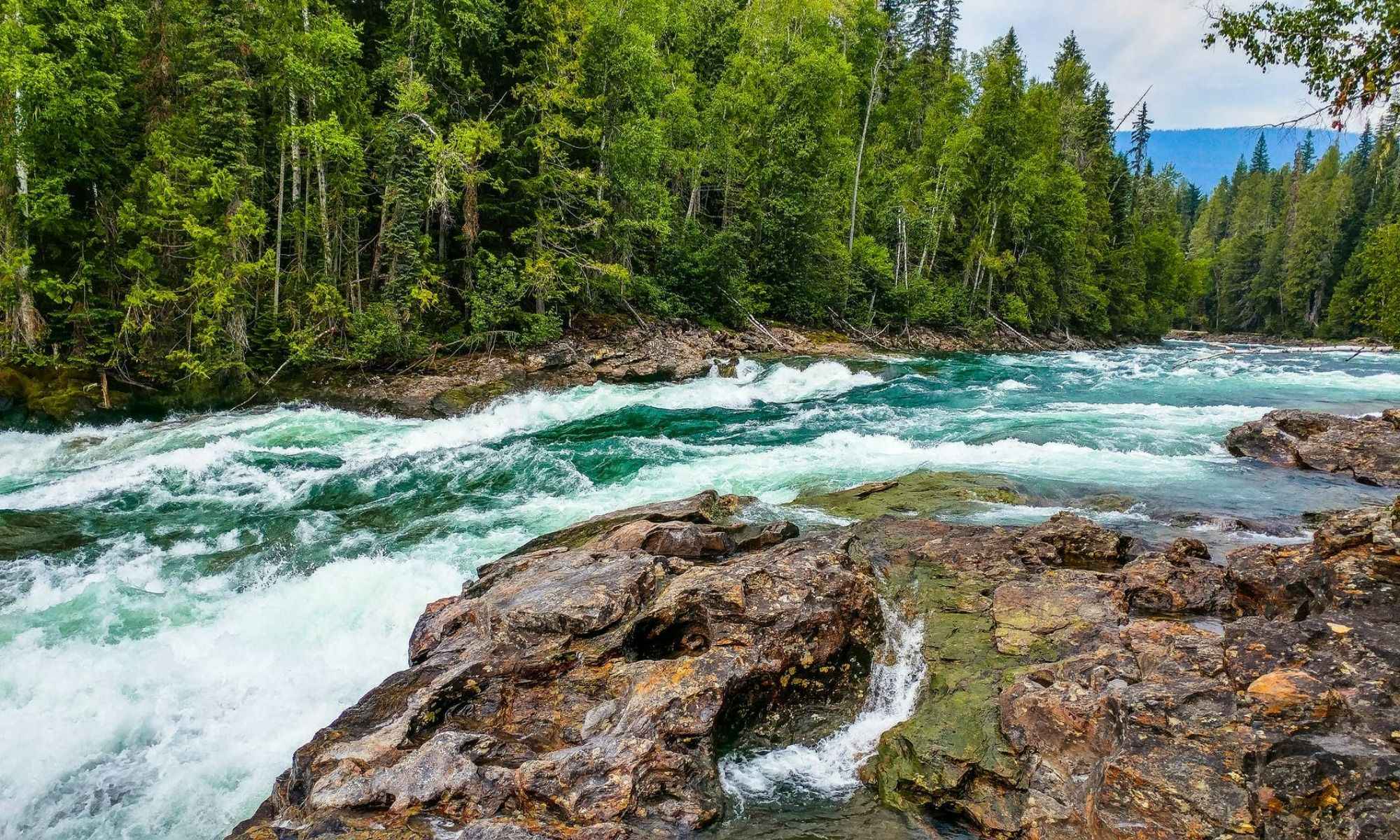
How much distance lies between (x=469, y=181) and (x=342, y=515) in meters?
12.2

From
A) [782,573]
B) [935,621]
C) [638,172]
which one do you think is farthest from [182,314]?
[935,621]

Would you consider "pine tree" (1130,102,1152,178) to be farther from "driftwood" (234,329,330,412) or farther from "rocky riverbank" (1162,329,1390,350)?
"driftwood" (234,329,330,412)

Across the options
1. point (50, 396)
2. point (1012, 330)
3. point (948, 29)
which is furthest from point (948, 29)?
point (50, 396)

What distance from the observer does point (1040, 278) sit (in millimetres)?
41375

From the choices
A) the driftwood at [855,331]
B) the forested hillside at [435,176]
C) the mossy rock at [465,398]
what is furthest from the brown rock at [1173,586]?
the driftwood at [855,331]

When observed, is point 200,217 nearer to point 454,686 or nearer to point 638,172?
point 638,172

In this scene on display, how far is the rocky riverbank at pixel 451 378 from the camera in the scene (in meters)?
14.8

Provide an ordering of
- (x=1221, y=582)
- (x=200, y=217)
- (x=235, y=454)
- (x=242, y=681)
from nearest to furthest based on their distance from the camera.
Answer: (x=1221, y=582) → (x=242, y=681) → (x=235, y=454) → (x=200, y=217)

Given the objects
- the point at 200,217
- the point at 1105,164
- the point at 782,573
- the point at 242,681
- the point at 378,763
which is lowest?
the point at 242,681

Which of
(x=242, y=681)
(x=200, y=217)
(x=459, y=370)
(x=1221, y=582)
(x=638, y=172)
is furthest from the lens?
(x=638, y=172)

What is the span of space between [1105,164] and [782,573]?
57.2 m

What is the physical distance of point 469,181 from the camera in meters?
19.5

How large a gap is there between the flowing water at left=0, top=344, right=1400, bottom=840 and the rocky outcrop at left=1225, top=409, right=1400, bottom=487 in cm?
60

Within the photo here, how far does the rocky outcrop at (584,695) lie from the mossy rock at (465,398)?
1099cm
